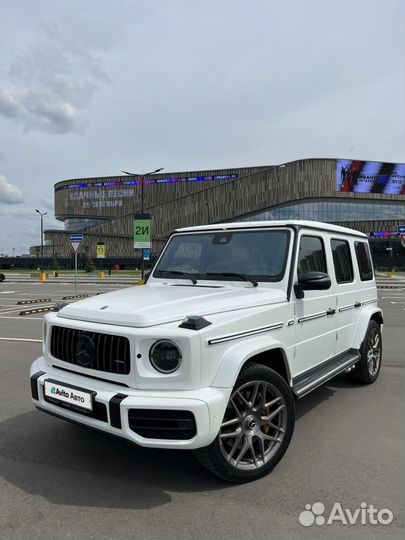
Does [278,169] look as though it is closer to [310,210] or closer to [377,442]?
[310,210]

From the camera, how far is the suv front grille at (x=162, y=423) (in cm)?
272

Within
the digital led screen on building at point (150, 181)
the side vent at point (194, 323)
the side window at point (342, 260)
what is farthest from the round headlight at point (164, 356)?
the digital led screen on building at point (150, 181)

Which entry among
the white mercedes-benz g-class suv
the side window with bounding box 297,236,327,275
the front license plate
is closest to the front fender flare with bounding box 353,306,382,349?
the white mercedes-benz g-class suv

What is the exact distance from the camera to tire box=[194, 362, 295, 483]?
118 inches

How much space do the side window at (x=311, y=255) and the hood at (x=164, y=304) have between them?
486 millimetres

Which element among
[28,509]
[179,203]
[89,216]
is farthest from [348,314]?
[89,216]

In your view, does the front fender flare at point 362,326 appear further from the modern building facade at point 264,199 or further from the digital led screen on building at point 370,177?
the digital led screen on building at point 370,177

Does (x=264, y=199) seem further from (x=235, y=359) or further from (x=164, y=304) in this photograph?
(x=235, y=359)

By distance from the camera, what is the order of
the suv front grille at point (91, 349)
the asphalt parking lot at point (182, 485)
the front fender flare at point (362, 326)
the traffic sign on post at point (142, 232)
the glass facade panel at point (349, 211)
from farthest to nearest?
the glass facade panel at point (349, 211), the traffic sign on post at point (142, 232), the front fender flare at point (362, 326), the suv front grille at point (91, 349), the asphalt parking lot at point (182, 485)

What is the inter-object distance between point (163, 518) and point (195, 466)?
719 mm

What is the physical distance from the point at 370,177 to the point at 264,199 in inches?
766

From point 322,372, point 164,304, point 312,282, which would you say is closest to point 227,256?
point 312,282

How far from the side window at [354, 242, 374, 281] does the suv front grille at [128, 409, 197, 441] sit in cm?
362

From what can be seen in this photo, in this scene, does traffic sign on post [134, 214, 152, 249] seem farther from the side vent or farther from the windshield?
the side vent
